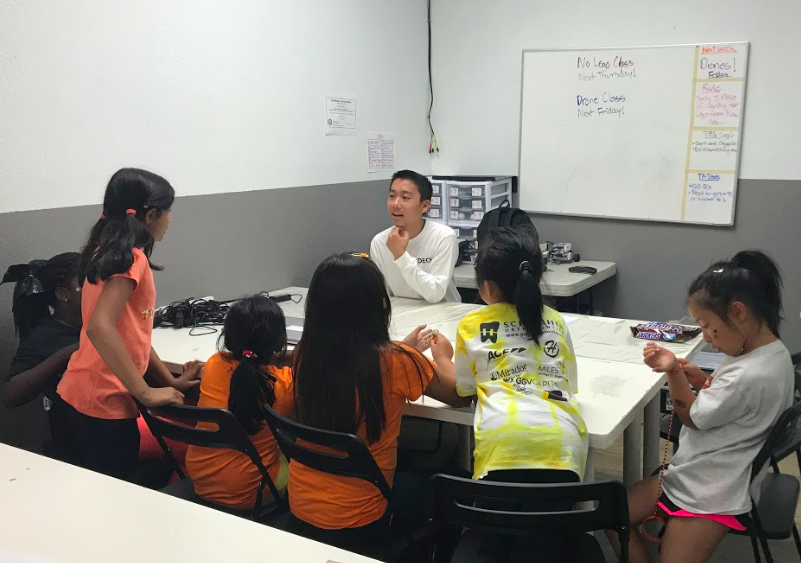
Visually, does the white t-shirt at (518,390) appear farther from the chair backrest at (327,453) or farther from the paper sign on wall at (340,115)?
the paper sign on wall at (340,115)

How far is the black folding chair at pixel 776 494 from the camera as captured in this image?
1.71 meters

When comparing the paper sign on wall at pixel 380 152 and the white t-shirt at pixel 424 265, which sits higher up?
the paper sign on wall at pixel 380 152

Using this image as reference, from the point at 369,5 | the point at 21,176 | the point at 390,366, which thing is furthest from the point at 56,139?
the point at 369,5

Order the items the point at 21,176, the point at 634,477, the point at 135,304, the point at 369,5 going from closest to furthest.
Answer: the point at 135,304
the point at 634,477
the point at 21,176
the point at 369,5

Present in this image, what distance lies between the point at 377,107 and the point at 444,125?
0.70 metres

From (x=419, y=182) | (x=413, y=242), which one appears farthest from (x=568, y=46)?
(x=413, y=242)

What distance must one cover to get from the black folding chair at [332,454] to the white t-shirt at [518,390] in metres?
0.25

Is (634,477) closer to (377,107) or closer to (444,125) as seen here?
(377,107)

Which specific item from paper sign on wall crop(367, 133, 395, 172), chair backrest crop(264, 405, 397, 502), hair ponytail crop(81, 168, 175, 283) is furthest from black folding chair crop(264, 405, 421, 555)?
paper sign on wall crop(367, 133, 395, 172)

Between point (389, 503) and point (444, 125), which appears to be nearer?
point (389, 503)

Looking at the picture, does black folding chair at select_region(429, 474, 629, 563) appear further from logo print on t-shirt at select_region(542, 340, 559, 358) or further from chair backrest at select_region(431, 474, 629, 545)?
logo print on t-shirt at select_region(542, 340, 559, 358)

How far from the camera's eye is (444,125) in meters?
4.94

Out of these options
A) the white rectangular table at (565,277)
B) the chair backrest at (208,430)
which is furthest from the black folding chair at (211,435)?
the white rectangular table at (565,277)

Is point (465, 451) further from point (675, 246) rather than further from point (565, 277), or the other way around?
point (675, 246)
